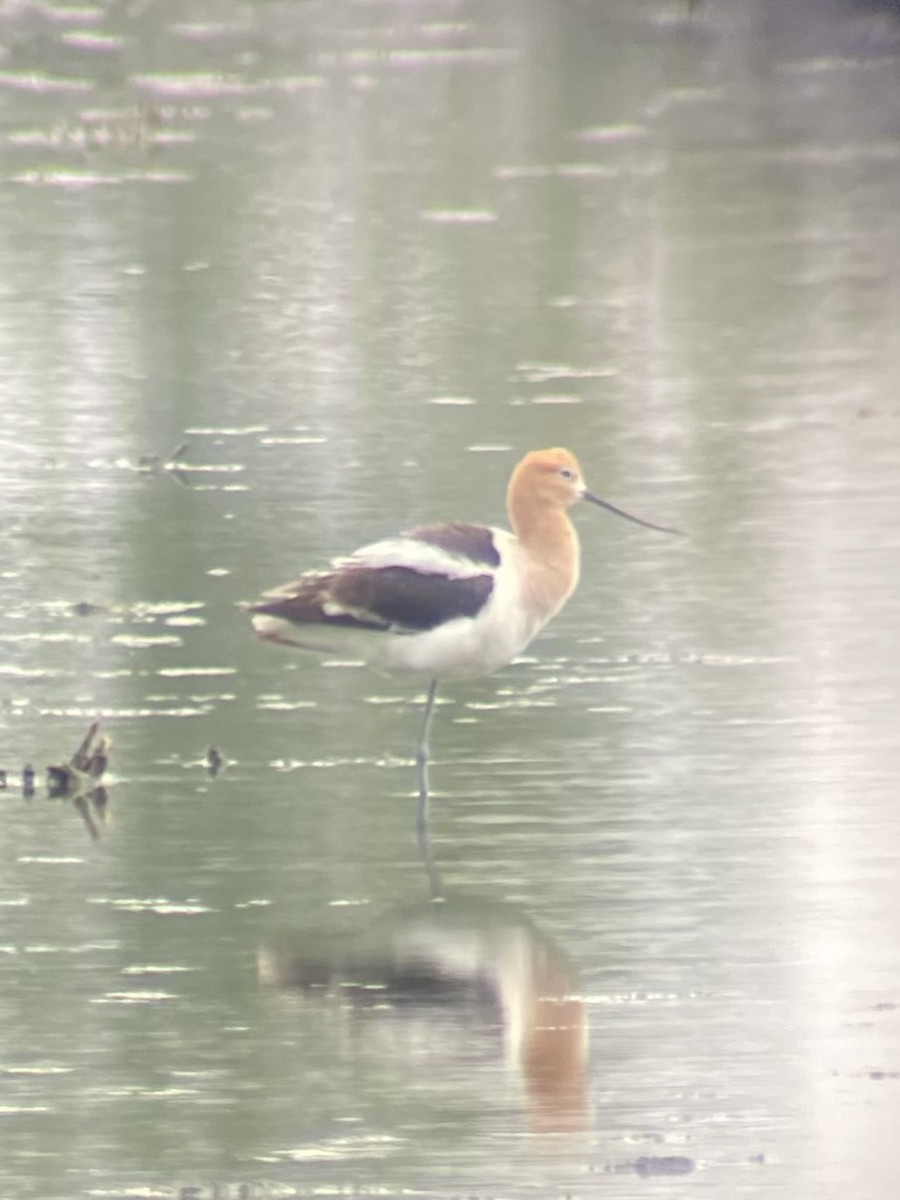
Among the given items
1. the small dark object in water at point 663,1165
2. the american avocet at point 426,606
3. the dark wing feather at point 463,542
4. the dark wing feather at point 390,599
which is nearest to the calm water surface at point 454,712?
the small dark object in water at point 663,1165

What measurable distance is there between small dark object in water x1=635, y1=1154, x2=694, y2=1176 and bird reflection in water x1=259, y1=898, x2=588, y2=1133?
1.18 ft

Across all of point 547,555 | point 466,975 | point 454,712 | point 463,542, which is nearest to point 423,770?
point 463,542

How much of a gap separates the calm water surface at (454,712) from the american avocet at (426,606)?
0.29 metres

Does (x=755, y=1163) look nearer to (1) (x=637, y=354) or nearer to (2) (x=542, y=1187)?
(2) (x=542, y=1187)

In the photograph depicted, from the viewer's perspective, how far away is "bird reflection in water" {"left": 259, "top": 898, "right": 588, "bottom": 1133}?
20.6ft

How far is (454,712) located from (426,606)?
851 mm

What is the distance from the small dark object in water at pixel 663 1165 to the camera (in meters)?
5.62

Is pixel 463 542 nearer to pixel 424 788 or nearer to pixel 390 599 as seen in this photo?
pixel 390 599

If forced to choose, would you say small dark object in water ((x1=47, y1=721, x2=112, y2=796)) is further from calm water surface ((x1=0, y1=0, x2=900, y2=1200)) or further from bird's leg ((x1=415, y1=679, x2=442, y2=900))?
bird's leg ((x1=415, y1=679, x2=442, y2=900))

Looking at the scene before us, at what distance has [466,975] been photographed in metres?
6.77

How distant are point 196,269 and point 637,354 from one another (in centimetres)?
339

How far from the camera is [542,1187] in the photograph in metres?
5.54

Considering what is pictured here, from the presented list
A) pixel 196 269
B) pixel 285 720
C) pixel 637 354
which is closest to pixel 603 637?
pixel 285 720

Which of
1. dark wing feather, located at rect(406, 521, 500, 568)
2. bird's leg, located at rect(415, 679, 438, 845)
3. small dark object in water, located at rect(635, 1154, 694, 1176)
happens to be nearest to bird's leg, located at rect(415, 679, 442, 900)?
bird's leg, located at rect(415, 679, 438, 845)
